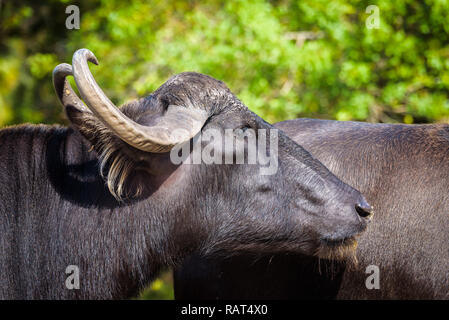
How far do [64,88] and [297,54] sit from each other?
4.43 meters

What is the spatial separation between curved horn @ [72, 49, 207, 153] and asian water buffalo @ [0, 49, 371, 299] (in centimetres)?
2

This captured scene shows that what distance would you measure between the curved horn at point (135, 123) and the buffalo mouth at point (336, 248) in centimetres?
127

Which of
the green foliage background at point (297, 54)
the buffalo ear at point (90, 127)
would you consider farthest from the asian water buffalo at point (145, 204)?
the green foliage background at point (297, 54)

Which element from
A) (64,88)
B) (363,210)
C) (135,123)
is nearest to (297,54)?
(363,210)

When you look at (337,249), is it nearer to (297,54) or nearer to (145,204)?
(145,204)

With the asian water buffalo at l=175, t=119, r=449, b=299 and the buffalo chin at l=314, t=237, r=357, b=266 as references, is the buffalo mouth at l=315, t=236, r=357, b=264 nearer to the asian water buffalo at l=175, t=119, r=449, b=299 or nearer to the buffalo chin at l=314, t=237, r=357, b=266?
the buffalo chin at l=314, t=237, r=357, b=266

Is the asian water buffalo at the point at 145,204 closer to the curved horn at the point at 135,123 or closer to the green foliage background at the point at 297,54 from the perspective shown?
the curved horn at the point at 135,123

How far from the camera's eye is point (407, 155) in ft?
14.2

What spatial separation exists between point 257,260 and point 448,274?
59.2 inches

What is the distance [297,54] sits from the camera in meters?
7.55

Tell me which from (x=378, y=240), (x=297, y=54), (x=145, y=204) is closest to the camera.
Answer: (x=145, y=204)

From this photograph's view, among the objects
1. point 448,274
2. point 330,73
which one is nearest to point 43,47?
point 330,73

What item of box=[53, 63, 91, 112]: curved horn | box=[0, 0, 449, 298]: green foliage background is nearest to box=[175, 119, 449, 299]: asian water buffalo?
box=[53, 63, 91, 112]: curved horn
